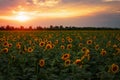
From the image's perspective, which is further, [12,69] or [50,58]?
[50,58]

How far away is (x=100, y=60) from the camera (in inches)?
331

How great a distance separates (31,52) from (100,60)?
2003 mm

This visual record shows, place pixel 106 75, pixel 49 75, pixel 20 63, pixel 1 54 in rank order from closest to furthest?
pixel 106 75, pixel 49 75, pixel 20 63, pixel 1 54

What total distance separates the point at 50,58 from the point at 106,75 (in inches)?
124

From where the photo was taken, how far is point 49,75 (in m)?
7.29

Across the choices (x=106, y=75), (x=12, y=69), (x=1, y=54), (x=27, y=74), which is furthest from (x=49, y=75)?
(x=1, y=54)

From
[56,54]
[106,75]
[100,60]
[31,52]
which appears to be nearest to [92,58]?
[100,60]

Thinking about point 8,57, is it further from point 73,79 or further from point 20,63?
point 73,79

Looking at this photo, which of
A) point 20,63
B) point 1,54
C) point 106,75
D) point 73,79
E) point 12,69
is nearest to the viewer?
point 106,75

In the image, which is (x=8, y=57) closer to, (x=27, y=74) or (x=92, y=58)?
(x=27, y=74)

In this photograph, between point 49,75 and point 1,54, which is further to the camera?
point 1,54

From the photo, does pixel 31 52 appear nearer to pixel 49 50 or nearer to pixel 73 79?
pixel 49 50

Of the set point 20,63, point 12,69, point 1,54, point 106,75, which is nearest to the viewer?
point 106,75

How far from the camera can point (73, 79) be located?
6.46 meters
